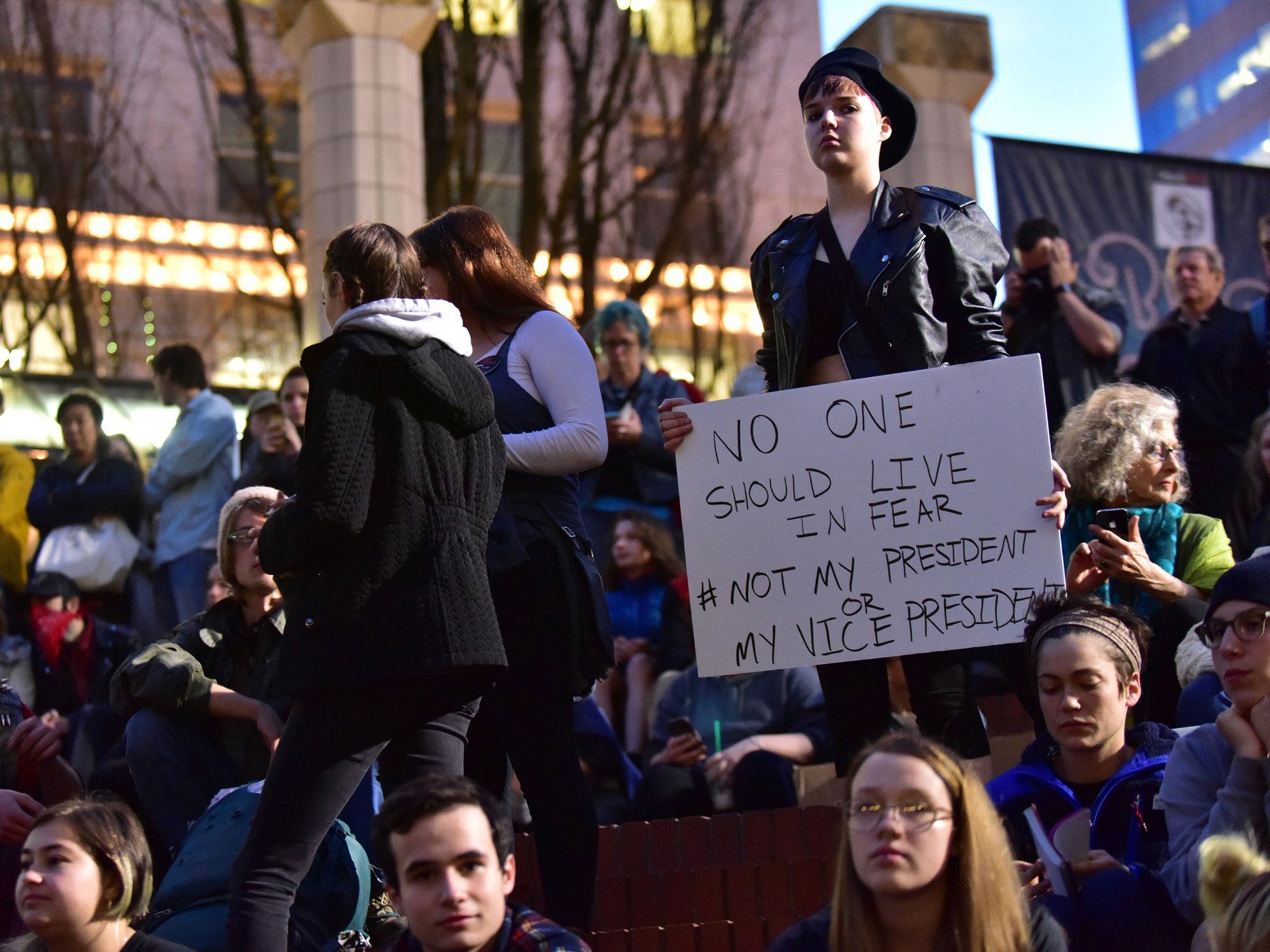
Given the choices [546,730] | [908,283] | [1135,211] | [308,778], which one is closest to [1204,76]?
[1135,211]

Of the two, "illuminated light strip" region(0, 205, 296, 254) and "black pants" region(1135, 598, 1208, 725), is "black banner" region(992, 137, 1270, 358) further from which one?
"illuminated light strip" region(0, 205, 296, 254)

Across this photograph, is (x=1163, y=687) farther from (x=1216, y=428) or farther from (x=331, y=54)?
(x=331, y=54)

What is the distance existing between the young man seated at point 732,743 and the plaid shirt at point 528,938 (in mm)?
2559

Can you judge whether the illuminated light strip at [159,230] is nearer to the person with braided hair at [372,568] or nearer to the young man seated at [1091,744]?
the young man seated at [1091,744]

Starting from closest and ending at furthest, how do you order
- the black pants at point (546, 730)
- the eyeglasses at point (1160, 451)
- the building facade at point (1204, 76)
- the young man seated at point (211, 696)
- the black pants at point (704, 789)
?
1. the black pants at point (546, 730)
2. the young man seated at point (211, 696)
3. the eyeglasses at point (1160, 451)
4. the black pants at point (704, 789)
5. the building facade at point (1204, 76)

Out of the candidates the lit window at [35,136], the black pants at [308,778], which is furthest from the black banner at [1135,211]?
the lit window at [35,136]

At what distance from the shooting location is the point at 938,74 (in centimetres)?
1342

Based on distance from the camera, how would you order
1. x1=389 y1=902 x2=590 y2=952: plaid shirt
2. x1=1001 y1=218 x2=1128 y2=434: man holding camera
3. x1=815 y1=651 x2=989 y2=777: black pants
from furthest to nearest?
x1=1001 y1=218 x2=1128 y2=434: man holding camera
x1=815 y1=651 x2=989 y2=777: black pants
x1=389 y1=902 x2=590 y2=952: plaid shirt

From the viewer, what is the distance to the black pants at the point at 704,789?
615 cm

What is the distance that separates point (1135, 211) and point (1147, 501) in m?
5.76

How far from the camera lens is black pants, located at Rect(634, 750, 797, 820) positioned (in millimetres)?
Answer: 6152

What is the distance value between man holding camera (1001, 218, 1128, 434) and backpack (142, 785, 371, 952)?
4.56 m

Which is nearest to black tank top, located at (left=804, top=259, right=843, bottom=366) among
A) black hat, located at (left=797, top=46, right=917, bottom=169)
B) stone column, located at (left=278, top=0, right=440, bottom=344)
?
black hat, located at (left=797, top=46, right=917, bottom=169)

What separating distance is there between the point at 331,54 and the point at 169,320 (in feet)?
30.4
